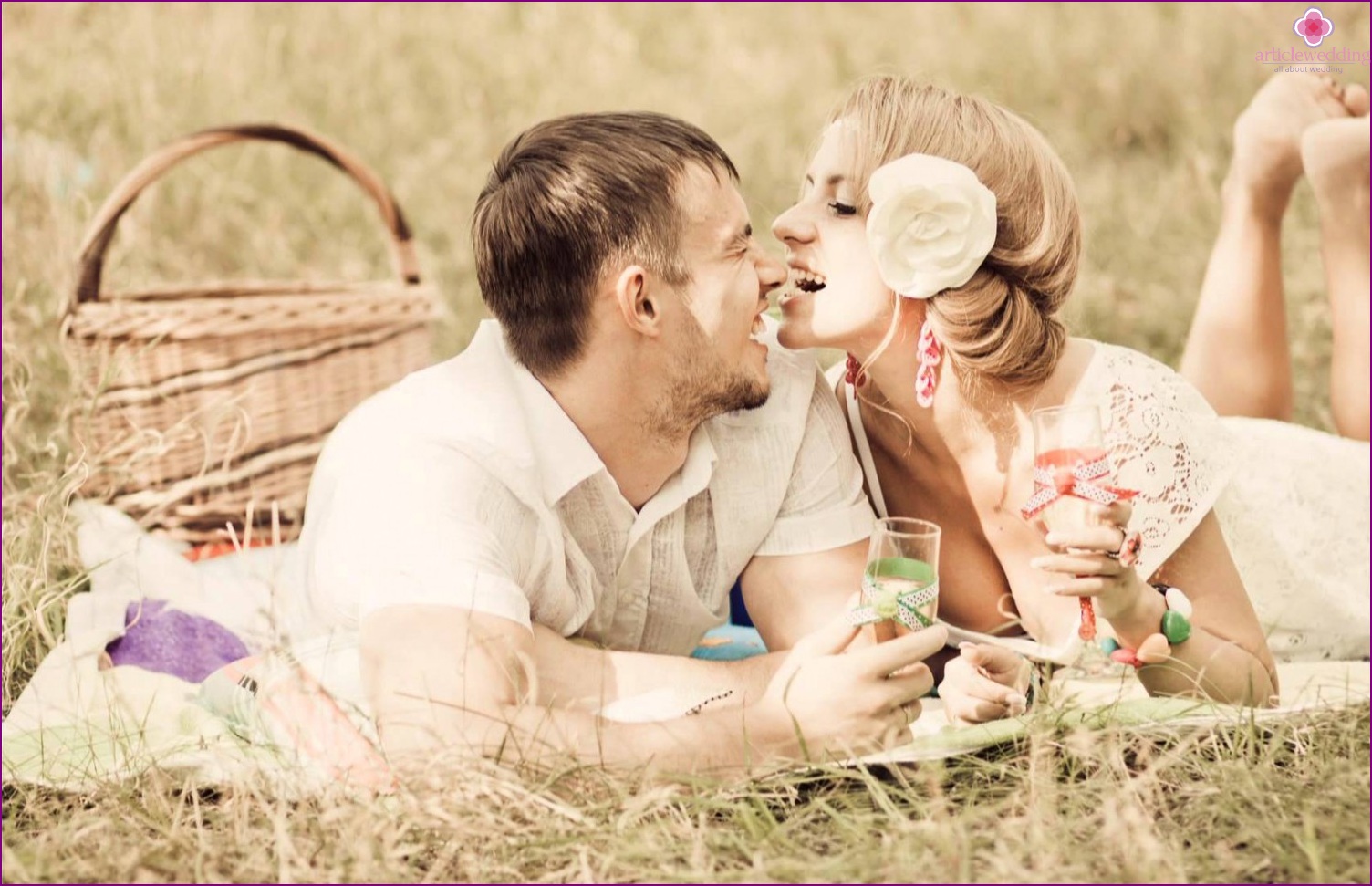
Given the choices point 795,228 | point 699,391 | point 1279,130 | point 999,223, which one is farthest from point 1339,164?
point 699,391

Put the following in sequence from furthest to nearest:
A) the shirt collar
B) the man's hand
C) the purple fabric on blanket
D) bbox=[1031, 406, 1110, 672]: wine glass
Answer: the purple fabric on blanket → the shirt collar → the man's hand → bbox=[1031, 406, 1110, 672]: wine glass

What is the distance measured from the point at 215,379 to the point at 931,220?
104 inches

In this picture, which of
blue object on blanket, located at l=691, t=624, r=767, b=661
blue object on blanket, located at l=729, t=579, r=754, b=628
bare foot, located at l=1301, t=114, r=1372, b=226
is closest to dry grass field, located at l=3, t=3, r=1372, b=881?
bare foot, located at l=1301, t=114, r=1372, b=226

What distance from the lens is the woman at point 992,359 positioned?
10.6 feet

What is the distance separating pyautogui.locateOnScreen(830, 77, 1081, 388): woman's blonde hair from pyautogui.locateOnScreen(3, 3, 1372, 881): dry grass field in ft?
1.09

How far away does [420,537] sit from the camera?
2.93 meters

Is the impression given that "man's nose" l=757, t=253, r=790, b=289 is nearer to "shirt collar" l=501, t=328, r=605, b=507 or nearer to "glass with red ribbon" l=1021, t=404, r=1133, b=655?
"shirt collar" l=501, t=328, r=605, b=507

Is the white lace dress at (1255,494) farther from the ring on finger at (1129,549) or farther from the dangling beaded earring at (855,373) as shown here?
the ring on finger at (1129,549)

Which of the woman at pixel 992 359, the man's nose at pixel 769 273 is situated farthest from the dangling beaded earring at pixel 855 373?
the man's nose at pixel 769 273

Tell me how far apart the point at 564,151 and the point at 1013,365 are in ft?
3.82

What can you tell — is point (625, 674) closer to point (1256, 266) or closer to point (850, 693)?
point (850, 693)

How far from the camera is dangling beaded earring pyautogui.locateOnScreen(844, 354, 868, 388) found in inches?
142

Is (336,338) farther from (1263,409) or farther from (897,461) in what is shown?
(1263,409)

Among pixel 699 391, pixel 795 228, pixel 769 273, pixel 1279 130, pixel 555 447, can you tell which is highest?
pixel 1279 130
